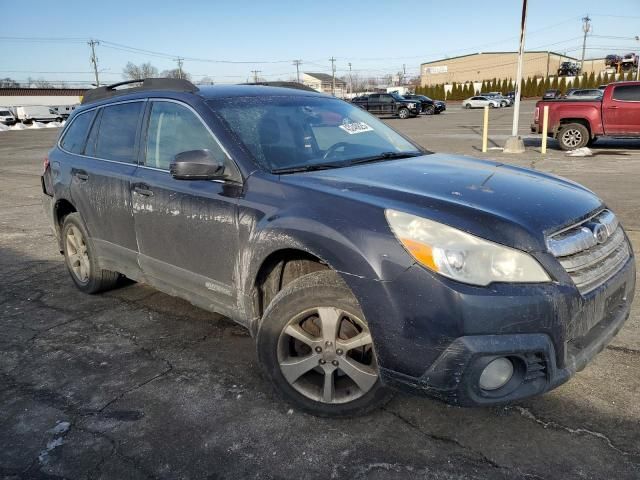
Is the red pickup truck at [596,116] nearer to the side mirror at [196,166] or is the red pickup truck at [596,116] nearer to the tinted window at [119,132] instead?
the tinted window at [119,132]

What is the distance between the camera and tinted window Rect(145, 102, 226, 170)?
3.18m

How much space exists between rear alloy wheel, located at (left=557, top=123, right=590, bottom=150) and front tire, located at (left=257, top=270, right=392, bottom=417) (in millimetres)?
14163

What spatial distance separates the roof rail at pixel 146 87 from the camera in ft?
11.5

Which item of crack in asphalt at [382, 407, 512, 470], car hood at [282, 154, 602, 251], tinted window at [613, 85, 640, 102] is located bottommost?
crack in asphalt at [382, 407, 512, 470]

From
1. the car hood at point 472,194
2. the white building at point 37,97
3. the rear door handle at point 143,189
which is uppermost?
the white building at point 37,97

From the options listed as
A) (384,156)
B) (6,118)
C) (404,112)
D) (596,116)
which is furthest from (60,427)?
(6,118)

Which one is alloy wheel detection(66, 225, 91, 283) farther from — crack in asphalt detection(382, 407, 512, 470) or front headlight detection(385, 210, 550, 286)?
front headlight detection(385, 210, 550, 286)

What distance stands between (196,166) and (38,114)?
159 ft

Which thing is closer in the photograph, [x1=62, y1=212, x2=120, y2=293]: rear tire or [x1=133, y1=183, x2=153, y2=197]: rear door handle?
[x1=133, y1=183, x2=153, y2=197]: rear door handle

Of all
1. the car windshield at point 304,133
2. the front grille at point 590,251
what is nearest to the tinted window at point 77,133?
the car windshield at point 304,133

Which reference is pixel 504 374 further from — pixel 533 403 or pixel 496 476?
pixel 533 403

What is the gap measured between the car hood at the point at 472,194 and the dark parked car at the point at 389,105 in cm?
3397

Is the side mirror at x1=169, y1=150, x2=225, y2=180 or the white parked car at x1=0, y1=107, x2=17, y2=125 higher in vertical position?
the side mirror at x1=169, y1=150, x2=225, y2=180

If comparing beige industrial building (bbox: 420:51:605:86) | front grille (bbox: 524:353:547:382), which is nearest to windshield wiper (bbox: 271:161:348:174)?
front grille (bbox: 524:353:547:382)
